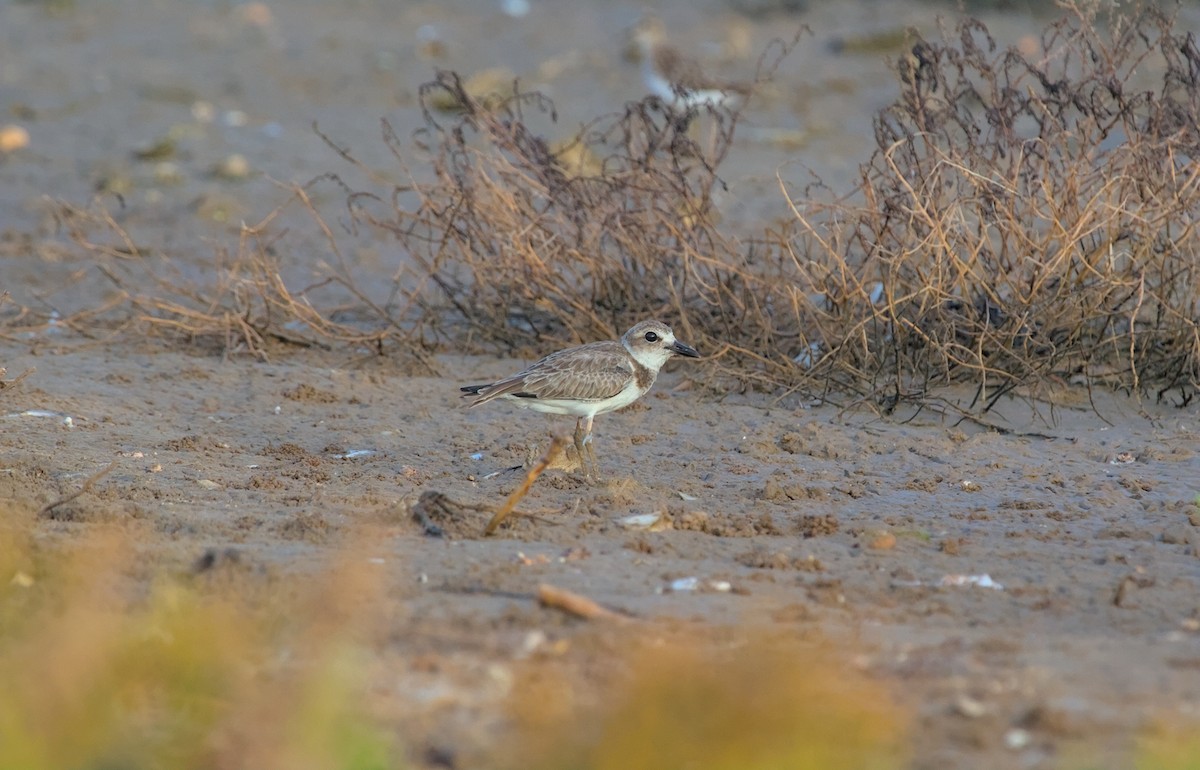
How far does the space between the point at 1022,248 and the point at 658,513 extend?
8.00 feet

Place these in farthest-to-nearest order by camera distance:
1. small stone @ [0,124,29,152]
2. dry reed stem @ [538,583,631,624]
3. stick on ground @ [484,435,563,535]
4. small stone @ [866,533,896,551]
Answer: small stone @ [0,124,29,152] → small stone @ [866,533,896,551] → stick on ground @ [484,435,563,535] → dry reed stem @ [538,583,631,624]

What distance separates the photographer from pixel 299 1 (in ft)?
53.5

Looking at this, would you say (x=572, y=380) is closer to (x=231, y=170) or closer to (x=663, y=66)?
(x=231, y=170)

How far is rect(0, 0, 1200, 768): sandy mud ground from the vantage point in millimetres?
3490

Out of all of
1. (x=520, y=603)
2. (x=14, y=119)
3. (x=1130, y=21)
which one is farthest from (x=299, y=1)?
(x=520, y=603)

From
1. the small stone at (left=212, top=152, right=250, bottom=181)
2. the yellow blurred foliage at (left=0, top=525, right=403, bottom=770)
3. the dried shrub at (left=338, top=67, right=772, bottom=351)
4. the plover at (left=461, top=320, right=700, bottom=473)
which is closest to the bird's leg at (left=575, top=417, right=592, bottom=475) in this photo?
the plover at (left=461, top=320, right=700, bottom=473)

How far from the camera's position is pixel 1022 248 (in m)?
6.49

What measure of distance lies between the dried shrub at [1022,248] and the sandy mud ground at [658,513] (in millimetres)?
263

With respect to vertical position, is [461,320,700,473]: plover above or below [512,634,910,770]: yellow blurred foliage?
below

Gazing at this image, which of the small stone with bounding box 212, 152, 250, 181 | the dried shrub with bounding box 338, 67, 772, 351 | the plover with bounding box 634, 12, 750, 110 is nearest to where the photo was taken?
the dried shrub with bounding box 338, 67, 772, 351

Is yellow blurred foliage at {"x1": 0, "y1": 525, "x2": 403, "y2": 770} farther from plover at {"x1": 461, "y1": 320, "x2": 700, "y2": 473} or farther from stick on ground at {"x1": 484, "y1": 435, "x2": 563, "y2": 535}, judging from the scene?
plover at {"x1": 461, "y1": 320, "x2": 700, "y2": 473}

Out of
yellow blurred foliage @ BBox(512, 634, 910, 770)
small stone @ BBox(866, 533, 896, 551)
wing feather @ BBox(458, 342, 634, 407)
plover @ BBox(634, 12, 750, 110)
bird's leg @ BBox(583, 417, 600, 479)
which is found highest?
plover @ BBox(634, 12, 750, 110)

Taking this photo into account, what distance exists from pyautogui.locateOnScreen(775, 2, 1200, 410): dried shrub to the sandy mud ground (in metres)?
0.26

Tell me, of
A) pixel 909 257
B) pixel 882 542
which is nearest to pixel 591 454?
pixel 882 542
